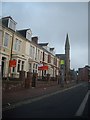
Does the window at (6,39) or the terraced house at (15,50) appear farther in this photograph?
the window at (6,39)

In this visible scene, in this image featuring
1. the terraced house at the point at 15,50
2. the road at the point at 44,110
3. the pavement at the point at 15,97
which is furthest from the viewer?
the terraced house at the point at 15,50

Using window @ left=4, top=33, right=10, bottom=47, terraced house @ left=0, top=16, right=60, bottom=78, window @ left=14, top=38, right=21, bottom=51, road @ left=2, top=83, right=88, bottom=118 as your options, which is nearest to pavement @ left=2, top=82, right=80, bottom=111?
road @ left=2, top=83, right=88, bottom=118

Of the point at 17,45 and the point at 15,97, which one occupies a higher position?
the point at 17,45

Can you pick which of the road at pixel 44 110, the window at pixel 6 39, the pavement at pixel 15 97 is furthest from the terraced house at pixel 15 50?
the road at pixel 44 110

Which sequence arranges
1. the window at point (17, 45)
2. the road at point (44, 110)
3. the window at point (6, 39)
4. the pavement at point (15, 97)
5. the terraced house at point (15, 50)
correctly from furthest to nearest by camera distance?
the window at point (17, 45), the window at point (6, 39), the terraced house at point (15, 50), the pavement at point (15, 97), the road at point (44, 110)

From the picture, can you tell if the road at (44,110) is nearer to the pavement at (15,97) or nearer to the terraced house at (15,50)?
the pavement at (15,97)

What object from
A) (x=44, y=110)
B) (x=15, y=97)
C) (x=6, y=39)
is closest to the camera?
(x=44, y=110)

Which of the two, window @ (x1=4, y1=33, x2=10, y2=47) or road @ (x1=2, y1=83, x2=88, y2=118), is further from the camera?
window @ (x1=4, y1=33, x2=10, y2=47)

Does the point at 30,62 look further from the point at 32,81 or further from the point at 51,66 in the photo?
the point at 51,66

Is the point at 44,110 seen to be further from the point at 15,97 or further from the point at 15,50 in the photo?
the point at 15,50

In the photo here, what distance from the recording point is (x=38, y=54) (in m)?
43.9

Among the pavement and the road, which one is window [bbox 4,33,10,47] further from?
the road

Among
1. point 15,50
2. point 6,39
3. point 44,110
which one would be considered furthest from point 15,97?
point 15,50

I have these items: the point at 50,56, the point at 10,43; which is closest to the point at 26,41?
the point at 10,43
